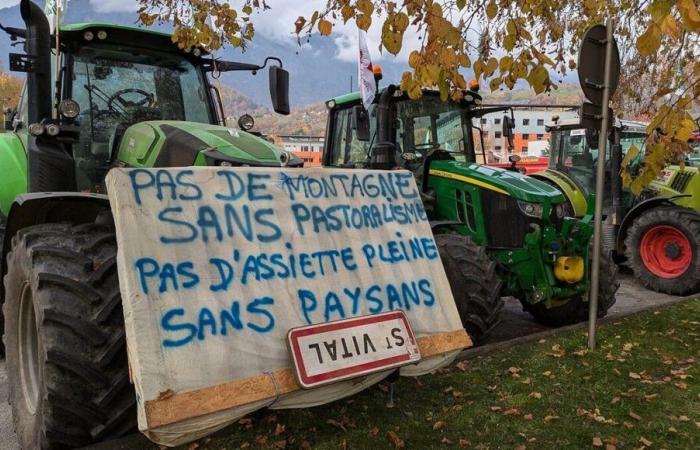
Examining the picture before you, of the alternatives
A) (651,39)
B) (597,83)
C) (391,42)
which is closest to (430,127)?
(597,83)

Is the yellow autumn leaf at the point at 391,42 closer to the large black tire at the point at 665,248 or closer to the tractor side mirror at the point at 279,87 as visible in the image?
the tractor side mirror at the point at 279,87

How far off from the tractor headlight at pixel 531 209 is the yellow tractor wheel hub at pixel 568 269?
479mm

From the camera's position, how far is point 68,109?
396cm

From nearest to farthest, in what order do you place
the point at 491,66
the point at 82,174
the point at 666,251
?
the point at 491,66 → the point at 82,174 → the point at 666,251

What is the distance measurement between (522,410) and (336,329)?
5.46 ft

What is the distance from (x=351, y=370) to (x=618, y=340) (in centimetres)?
350

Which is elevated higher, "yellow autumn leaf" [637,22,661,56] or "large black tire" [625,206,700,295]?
"yellow autumn leaf" [637,22,661,56]

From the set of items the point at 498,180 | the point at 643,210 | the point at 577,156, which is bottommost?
the point at 643,210

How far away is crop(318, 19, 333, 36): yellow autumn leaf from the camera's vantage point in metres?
3.58

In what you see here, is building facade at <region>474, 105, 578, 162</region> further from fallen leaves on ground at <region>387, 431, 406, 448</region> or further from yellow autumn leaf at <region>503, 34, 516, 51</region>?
fallen leaves on ground at <region>387, 431, 406, 448</region>

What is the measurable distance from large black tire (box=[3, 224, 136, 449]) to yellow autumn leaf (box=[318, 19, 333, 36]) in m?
1.78

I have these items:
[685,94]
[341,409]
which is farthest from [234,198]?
[685,94]

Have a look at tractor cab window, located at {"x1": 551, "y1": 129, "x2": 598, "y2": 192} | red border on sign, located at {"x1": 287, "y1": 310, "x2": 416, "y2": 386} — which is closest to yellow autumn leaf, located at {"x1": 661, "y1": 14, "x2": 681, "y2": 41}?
red border on sign, located at {"x1": 287, "y1": 310, "x2": 416, "y2": 386}

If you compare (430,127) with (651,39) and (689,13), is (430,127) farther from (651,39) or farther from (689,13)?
(689,13)
